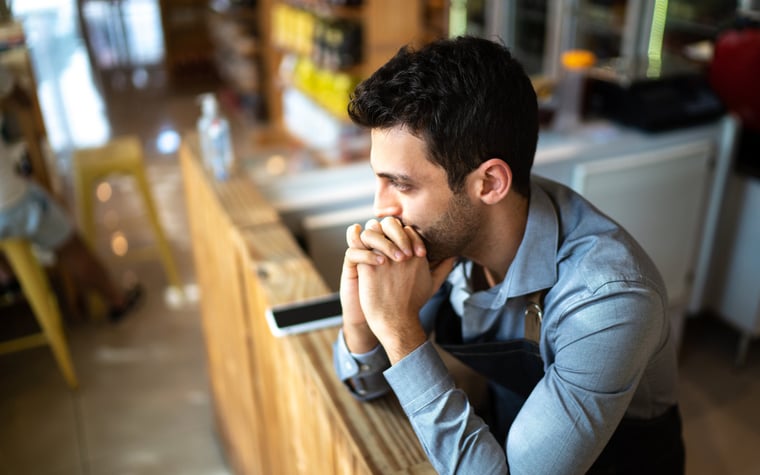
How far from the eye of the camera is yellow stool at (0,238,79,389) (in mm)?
2799

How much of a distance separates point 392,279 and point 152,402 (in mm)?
2206

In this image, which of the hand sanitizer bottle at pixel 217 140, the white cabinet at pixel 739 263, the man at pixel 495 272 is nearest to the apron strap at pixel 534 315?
the man at pixel 495 272

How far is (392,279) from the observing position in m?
1.08

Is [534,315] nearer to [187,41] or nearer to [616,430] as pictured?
[616,430]

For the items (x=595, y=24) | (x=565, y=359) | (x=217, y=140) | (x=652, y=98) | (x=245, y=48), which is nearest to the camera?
(x=565, y=359)

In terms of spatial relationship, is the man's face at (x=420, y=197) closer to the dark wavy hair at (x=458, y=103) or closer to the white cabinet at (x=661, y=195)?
the dark wavy hair at (x=458, y=103)

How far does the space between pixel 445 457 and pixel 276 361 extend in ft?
2.00

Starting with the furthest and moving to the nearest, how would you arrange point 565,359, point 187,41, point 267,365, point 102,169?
point 187,41 < point 102,169 < point 267,365 < point 565,359

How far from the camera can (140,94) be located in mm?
7434

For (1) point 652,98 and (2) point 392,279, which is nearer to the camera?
(2) point 392,279

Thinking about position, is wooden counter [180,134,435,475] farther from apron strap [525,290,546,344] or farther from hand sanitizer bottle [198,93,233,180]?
apron strap [525,290,546,344]

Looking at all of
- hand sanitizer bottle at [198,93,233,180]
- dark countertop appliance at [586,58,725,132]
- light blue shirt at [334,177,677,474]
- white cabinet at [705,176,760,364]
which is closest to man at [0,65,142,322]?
hand sanitizer bottle at [198,93,233,180]

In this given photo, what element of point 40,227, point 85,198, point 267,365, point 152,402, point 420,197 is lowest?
point 152,402

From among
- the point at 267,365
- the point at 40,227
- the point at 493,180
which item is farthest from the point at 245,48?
the point at 493,180
